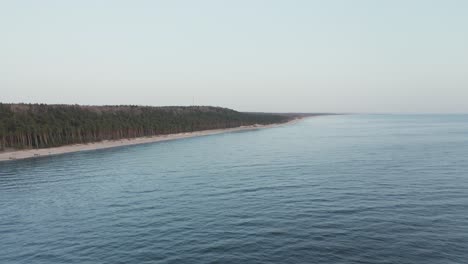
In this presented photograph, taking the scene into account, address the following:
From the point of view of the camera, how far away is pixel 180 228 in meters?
34.5

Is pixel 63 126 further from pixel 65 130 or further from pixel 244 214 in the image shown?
pixel 244 214

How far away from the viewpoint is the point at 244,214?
38375 mm

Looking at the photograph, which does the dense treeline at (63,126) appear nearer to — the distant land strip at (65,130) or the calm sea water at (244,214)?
the distant land strip at (65,130)

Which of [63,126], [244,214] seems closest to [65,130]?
[63,126]

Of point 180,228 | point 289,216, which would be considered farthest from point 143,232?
point 289,216

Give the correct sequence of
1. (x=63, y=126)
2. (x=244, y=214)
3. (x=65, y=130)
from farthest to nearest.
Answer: (x=63, y=126) → (x=65, y=130) → (x=244, y=214)

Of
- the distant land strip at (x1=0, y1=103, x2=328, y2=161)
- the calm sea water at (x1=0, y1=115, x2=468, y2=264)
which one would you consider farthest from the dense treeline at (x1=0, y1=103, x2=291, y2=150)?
the calm sea water at (x1=0, y1=115, x2=468, y2=264)

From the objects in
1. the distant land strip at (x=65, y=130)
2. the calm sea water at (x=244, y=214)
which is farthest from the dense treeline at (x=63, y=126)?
the calm sea water at (x=244, y=214)

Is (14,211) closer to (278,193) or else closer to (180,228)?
(180,228)

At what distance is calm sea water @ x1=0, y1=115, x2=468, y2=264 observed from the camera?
2841 centimetres

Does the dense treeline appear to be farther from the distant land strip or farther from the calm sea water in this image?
the calm sea water

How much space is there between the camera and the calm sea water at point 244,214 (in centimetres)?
2841

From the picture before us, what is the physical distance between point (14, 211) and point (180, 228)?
74.3 feet

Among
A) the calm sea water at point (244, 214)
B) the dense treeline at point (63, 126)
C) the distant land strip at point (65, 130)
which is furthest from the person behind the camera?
the dense treeline at point (63, 126)
